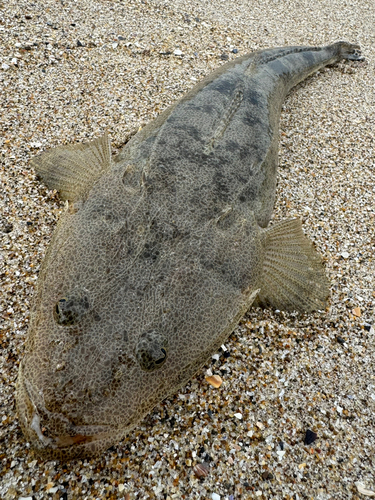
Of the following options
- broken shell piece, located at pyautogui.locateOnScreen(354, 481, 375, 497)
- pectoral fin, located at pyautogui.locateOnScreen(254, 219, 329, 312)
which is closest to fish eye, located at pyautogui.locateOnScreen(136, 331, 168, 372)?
pectoral fin, located at pyautogui.locateOnScreen(254, 219, 329, 312)

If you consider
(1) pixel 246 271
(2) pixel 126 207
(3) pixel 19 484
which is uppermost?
(2) pixel 126 207

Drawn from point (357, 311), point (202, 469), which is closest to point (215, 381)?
point (202, 469)

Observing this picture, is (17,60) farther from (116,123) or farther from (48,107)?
(116,123)

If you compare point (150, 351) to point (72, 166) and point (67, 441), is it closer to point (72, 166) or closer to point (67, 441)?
point (67, 441)

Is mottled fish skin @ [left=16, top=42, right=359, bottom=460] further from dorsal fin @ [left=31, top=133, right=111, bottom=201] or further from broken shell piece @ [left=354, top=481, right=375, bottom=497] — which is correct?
broken shell piece @ [left=354, top=481, right=375, bottom=497]

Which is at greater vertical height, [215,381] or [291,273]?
[291,273]

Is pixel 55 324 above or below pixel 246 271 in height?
below

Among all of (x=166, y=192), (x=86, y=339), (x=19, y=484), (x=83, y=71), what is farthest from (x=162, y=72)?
(x=19, y=484)
